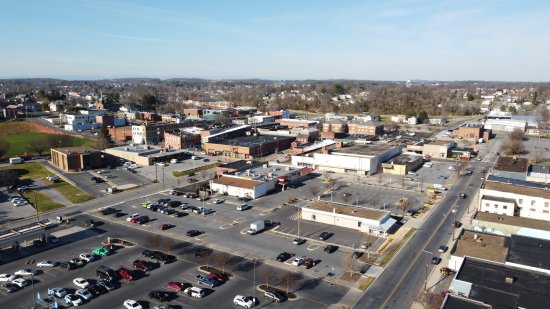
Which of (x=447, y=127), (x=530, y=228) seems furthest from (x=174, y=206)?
(x=447, y=127)

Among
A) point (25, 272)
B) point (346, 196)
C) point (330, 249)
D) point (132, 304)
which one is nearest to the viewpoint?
point (132, 304)

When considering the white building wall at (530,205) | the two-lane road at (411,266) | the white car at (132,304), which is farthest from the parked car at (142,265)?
the white building wall at (530,205)

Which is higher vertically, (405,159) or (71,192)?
(405,159)

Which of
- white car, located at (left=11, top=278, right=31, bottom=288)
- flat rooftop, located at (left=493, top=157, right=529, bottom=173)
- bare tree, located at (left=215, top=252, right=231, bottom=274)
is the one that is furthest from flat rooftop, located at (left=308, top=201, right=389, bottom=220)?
white car, located at (left=11, top=278, right=31, bottom=288)

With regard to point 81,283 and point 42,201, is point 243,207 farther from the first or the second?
point 42,201

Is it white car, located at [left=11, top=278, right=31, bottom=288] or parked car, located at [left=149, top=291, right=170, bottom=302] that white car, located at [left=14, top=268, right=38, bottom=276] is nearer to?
white car, located at [left=11, top=278, right=31, bottom=288]

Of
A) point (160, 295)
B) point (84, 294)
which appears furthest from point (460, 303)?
point (84, 294)

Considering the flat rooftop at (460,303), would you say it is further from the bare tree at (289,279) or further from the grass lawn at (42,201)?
the grass lawn at (42,201)
